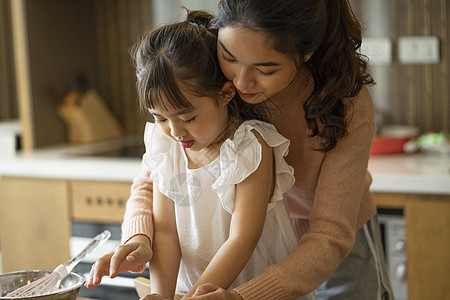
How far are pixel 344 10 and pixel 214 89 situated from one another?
0.85 ft

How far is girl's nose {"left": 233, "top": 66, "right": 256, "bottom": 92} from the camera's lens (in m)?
0.99

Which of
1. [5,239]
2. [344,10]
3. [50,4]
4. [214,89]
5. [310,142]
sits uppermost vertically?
[50,4]

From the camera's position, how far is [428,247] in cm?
187

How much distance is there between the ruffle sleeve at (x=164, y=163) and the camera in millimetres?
1165

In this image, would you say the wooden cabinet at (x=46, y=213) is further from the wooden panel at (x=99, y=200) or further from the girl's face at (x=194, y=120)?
the girl's face at (x=194, y=120)

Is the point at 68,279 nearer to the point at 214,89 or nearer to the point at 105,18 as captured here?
the point at 214,89

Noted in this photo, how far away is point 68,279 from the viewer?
1004 millimetres

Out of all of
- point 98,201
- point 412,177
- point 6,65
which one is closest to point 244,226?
point 412,177

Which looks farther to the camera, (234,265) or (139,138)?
(139,138)

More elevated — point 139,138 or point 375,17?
point 375,17

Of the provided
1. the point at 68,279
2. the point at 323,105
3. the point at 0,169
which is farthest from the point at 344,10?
the point at 0,169

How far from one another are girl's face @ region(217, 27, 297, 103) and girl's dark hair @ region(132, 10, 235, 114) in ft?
0.10

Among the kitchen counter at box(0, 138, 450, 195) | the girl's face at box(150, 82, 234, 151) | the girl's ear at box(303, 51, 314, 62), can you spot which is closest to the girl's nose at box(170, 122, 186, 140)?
the girl's face at box(150, 82, 234, 151)

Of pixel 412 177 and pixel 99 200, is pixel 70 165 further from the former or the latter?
pixel 412 177
